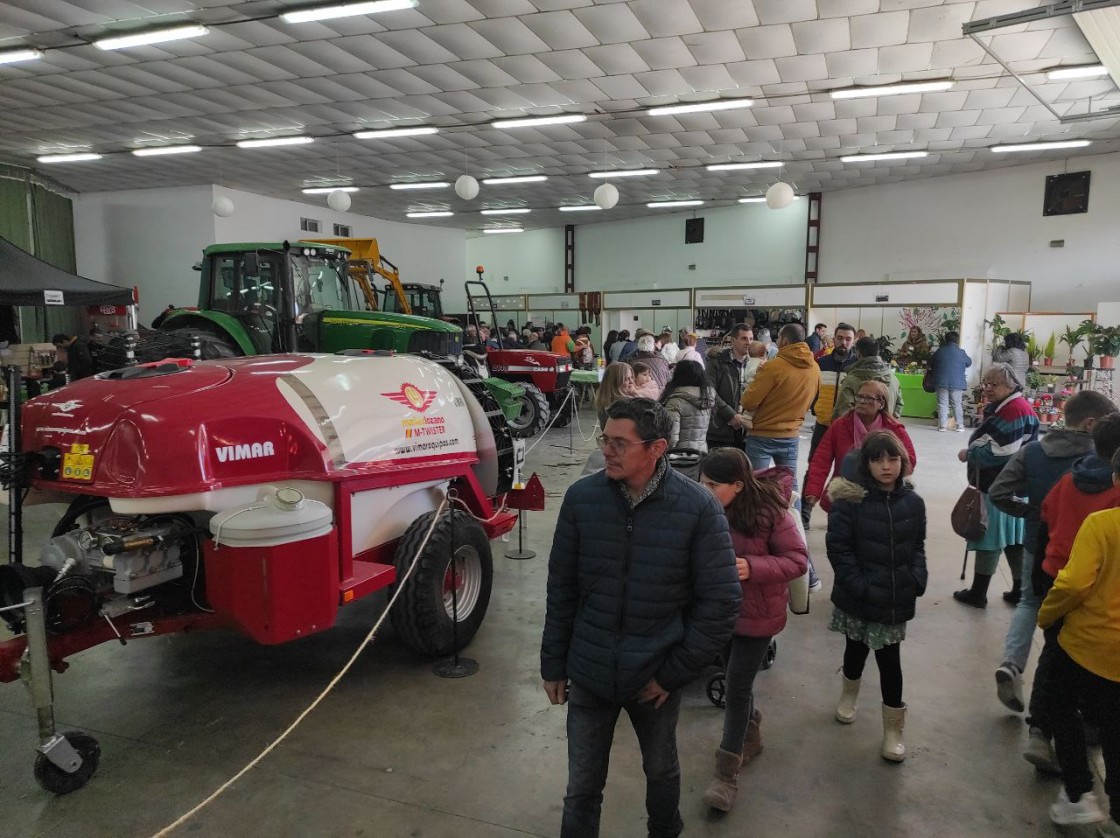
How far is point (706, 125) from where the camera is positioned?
10.6 m

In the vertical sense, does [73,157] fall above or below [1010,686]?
above

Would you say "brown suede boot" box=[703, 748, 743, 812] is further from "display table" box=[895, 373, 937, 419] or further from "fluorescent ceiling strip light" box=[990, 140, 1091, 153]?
"fluorescent ceiling strip light" box=[990, 140, 1091, 153]

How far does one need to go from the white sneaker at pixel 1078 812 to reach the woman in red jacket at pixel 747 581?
3.67ft

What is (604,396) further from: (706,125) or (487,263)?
(487,263)

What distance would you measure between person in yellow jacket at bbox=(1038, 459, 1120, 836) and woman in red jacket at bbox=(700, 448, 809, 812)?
84 centimetres

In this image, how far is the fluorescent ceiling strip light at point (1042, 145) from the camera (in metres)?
11.9

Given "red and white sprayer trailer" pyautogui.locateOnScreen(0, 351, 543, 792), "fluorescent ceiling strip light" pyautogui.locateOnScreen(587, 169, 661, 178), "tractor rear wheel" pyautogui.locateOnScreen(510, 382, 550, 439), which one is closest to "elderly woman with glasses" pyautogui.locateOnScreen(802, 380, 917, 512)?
"red and white sprayer trailer" pyautogui.locateOnScreen(0, 351, 543, 792)

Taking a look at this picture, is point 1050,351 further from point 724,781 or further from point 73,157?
point 73,157

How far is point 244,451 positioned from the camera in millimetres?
3121

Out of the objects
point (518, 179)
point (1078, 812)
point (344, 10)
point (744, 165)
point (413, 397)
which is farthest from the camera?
point (518, 179)

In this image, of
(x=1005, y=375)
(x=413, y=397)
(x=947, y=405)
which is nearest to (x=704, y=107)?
(x=947, y=405)

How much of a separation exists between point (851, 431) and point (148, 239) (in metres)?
15.6

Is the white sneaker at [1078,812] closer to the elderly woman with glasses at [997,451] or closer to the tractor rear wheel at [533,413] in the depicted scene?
the elderly woman with glasses at [997,451]

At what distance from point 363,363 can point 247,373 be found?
1.97 feet
